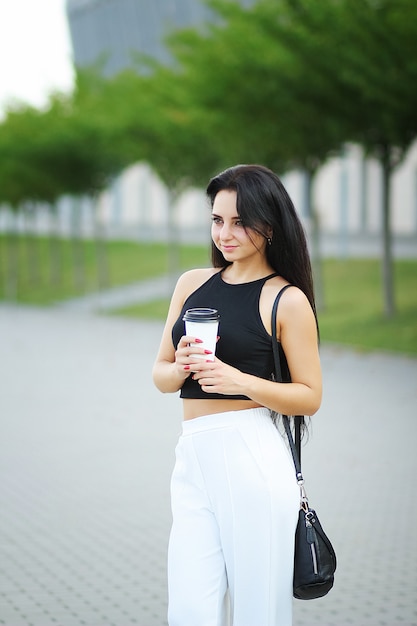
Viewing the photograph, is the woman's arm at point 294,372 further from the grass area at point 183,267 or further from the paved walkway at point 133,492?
the grass area at point 183,267

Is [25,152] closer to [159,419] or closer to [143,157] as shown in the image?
[143,157]

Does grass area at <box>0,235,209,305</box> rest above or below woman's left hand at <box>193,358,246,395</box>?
below

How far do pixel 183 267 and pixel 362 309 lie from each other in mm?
14087

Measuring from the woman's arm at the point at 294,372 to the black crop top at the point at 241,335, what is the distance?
0.20ft

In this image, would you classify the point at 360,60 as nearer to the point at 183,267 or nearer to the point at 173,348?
the point at 173,348

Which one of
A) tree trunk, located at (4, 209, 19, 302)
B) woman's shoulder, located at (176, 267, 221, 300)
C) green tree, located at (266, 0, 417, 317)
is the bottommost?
tree trunk, located at (4, 209, 19, 302)

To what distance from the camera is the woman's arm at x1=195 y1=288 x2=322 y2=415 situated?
3033mm

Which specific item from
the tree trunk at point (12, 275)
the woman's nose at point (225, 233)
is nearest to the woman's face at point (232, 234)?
the woman's nose at point (225, 233)

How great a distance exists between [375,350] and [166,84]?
1008 centimetres

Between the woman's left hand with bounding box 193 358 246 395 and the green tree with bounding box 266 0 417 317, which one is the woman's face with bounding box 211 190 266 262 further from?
the green tree with bounding box 266 0 417 317

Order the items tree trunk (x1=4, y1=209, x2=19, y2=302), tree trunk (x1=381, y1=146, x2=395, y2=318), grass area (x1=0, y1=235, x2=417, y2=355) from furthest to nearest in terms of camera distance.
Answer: tree trunk (x1=4, y1=209, x2=19, y2=302), tree trunk (x1=381, y1=146, x2=395, y2=318), grass area (x1=0, y1=235, x2=417, y2=355)

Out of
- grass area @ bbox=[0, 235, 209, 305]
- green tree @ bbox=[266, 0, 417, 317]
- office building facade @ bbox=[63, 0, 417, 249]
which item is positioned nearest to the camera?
green tree @ bbox=[266, 0, 417, 317]

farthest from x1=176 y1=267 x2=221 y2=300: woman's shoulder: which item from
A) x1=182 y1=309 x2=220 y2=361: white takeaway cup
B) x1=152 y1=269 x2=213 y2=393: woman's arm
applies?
x1=182 y1=309 x2=220 y2=361: white takeaway cup

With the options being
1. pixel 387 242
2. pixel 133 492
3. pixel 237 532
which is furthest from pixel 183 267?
pixel 237 532
